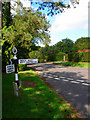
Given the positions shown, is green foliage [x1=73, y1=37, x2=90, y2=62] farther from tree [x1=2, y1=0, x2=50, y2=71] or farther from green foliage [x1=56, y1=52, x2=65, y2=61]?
tree [x1=2, y1=0, x2=50, y2=71]

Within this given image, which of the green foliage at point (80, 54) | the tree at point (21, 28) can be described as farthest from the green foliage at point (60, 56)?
the tree at point (21, 28)

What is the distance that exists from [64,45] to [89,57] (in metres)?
45.9

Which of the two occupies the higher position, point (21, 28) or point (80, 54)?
point (21, 28)

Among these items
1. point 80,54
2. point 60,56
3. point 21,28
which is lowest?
point 60,56

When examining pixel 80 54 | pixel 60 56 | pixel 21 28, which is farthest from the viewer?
pixel 60 56

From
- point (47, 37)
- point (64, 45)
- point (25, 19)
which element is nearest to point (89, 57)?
point (47, 37)

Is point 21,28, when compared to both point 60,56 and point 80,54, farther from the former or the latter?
point 60,56

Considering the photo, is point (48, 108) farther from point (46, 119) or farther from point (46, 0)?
point (46, 0)

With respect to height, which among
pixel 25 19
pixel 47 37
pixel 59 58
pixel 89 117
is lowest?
pixel 89 117

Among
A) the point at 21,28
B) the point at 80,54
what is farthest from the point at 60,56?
the point at 21,28

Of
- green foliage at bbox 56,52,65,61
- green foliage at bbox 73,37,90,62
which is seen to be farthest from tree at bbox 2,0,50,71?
green foliage at bbox 56,52,65,61

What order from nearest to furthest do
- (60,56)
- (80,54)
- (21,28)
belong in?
(21,28), (80,54), (60,56)

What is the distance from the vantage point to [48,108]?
388 cm

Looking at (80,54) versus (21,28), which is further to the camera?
(80,54)
